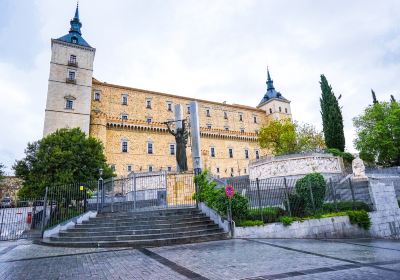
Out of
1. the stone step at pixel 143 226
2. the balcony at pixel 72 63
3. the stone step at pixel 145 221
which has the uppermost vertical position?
the balcony at pixel 72 63

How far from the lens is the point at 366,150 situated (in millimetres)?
38312

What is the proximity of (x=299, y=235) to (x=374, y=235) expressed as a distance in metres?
4.79

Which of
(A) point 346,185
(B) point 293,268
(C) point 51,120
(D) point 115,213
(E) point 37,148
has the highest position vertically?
(C) point 51,120

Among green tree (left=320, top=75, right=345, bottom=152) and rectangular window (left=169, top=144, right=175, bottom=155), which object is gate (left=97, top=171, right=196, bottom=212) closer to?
green tree (left=320, top=75, right=345, bottom=152)

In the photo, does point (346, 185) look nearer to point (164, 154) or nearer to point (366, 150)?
point (366, 150)

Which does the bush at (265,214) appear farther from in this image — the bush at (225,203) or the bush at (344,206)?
the bush at (344,206)

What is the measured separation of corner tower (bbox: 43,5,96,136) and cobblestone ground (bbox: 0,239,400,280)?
31.8m

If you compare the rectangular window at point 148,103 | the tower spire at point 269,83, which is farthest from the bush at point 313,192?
the tower spire at point 269,83

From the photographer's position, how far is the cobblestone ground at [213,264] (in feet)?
16.0

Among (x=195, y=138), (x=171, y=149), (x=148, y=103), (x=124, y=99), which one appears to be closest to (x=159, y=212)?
(x=195, y=138)

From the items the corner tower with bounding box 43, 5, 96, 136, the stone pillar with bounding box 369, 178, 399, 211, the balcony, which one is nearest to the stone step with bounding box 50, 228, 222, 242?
the stone pillar with bounding box 369, 178, 399, 211

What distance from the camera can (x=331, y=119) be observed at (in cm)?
3344

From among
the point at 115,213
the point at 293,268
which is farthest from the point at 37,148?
the point at 293,268

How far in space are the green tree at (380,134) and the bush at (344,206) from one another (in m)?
29.2
